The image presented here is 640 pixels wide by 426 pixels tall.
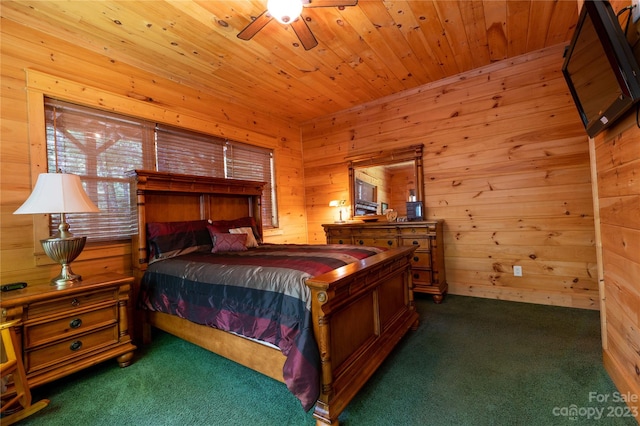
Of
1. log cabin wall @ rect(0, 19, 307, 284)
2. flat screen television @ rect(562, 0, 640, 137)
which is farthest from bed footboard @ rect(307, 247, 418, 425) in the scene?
log cabin wall @ rect(0, 19, 307, 284)

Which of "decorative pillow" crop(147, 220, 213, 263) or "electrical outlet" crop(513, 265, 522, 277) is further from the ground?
"decorative pillow" crop(147, 220, 213, 263)

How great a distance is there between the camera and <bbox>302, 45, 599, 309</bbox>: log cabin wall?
281 centimetres

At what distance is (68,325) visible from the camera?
1850 mm

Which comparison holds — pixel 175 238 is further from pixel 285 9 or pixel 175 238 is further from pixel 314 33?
pixel 314 33

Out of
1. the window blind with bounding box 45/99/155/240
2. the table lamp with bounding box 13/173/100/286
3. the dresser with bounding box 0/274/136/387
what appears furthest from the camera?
the window blind with bounding box 45/99/155/240

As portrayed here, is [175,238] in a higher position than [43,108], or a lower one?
lower

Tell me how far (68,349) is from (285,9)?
8.86 feet

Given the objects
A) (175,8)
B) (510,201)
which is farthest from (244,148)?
(510,201)

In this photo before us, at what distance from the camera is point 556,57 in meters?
2.84

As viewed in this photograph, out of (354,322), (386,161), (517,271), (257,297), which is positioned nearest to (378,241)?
(386,161)

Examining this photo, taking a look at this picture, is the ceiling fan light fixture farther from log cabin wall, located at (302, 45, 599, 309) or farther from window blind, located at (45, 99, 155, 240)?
log cabin wall, located at (302, 45, 599, 309)

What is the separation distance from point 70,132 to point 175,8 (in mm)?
1394

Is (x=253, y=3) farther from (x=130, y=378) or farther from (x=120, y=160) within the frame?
(x=130, y=378)

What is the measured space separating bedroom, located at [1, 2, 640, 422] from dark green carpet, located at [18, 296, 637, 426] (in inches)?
12.6
